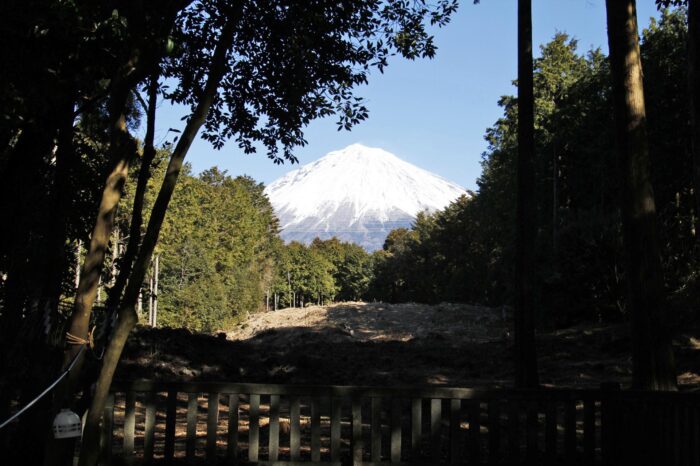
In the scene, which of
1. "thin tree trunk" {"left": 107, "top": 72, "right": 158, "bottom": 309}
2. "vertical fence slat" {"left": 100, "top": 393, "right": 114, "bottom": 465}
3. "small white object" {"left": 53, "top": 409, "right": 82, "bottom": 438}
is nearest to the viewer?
"small white object" {"left": 53, "top": 409, "right": 82, "bottom": 438}

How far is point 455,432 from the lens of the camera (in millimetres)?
5418

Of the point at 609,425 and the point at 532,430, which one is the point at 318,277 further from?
the point at 609,425

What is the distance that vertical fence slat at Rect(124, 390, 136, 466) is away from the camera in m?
5.25

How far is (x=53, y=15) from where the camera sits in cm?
548

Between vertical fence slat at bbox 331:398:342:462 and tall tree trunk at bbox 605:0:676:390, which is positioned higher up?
tall tree trunk at bbox 605:0:676:390

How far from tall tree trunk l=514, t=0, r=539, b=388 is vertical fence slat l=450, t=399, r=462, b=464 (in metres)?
5.75

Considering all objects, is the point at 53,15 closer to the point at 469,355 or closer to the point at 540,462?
the point at 540,462

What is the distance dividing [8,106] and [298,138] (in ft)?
16.3

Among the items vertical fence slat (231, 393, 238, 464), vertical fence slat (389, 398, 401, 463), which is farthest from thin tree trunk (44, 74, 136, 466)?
vertical fence slat (389, 398, 401, 463)


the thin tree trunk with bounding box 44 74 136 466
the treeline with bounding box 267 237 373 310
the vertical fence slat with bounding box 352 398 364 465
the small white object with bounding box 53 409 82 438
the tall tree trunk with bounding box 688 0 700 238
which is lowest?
the vertical fence slat with bounding box 352 398 364 465

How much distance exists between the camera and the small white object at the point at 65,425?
405cm

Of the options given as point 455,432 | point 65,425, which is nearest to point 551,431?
point 455,432

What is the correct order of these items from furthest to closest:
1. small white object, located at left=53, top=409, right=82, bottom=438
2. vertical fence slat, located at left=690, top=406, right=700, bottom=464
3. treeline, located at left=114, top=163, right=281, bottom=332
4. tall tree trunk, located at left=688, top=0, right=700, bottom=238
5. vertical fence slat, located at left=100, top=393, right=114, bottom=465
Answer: treeline, located at left=114, top=163, right=281, bottom=332 → tall tree trunk, located at left=688, top=0, right=700, bottom=238 → vertical fence slat, located at left=100, top=393, right=114, bottom=465 → vertical fence slat, located at left=690, top=406, right=700, bottom=464 → small white object, located at left=53, top=409, right=82, bottom=438

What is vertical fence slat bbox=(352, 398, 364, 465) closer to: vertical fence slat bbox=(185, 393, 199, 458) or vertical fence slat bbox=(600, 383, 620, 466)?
vertical fence slat bbox=(185, 393, 199, 458)
